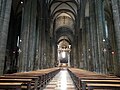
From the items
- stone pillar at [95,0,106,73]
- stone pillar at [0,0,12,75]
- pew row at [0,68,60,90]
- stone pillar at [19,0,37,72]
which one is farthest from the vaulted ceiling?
pew row at [0,68,60,90]

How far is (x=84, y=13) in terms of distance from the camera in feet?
64.3

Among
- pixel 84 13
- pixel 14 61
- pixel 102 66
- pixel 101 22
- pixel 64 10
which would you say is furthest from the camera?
pixel 64 10

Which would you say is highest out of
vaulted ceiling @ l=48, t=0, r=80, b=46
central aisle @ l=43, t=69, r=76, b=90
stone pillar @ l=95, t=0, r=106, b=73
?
vaulted ceiling @ l=48, t=0, r=80, b=46

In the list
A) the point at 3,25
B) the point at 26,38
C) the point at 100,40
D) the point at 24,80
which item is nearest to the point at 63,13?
the point at 26,38

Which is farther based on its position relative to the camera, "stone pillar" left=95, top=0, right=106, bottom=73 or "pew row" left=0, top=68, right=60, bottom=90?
"stone pillar" left=95, top=0, right=106, bottom=73

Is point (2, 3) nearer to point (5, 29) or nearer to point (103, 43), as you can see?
point (5, 29)

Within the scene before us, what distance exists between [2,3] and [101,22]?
28.3 feet

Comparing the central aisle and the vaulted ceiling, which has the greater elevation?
the vaulted ceiling

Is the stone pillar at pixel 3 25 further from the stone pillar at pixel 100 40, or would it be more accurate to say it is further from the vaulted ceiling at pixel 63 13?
the vaulted ceiling at pixel 63 13

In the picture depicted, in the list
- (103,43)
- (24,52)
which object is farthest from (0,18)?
(103,43)

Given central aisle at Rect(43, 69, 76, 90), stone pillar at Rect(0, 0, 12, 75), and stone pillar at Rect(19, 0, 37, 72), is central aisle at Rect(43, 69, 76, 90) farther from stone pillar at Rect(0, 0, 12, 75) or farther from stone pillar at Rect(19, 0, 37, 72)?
stone pillar at Rect(19, 0, 37, 72)

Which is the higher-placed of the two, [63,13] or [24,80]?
[63,13]

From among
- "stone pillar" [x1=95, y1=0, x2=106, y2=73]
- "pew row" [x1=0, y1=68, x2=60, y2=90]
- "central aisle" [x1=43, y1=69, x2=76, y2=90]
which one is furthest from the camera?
"stone pillar" [x1=95, y1=0, x2=106, y2=73]

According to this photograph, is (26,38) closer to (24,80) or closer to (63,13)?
(24,80)
